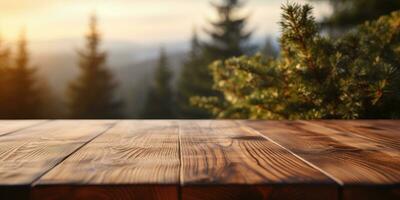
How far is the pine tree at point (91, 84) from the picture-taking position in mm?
31156

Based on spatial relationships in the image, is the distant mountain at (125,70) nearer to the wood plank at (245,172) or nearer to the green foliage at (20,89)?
the green foliage at (20,89)

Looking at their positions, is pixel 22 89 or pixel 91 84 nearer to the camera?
pixel 22 89

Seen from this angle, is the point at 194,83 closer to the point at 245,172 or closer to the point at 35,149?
the point at 35,149

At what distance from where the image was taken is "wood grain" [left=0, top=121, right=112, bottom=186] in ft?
2.76

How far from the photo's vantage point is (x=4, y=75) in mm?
27734

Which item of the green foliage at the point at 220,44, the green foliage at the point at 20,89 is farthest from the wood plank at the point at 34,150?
the green foliage at the point at 20,89

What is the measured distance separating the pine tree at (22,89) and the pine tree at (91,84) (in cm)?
283

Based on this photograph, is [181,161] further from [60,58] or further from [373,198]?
[60,58]

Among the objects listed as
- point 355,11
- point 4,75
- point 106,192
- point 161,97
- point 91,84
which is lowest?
point 161,97

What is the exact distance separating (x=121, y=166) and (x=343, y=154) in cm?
61

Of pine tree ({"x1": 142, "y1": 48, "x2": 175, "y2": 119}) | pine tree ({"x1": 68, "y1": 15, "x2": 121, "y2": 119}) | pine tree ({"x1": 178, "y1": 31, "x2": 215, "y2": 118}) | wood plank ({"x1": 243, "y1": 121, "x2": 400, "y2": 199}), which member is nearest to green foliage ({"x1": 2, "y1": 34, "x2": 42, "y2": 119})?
pine tree ({"x1": 68, "y1": 15, "x2": 121, "y2": 119})

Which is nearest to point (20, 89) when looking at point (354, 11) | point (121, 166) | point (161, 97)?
point (161, 97)

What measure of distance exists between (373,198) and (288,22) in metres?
1.47

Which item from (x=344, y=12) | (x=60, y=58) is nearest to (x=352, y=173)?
(x=344, y=12)
